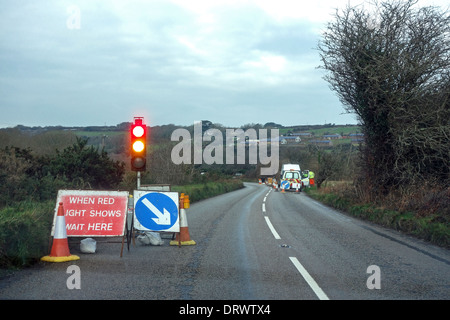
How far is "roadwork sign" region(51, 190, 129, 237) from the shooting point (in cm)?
922

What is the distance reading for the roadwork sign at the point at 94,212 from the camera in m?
9.22

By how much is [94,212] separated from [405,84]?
12.6 m

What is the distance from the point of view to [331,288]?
6.57 meters

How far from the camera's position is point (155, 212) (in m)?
10.2

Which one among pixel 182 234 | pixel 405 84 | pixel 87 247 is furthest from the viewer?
pixel 405 84

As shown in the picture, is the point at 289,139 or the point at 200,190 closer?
the point at 200,190

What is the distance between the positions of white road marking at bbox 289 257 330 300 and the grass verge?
165 inches

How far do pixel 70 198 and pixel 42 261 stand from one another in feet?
5.09
